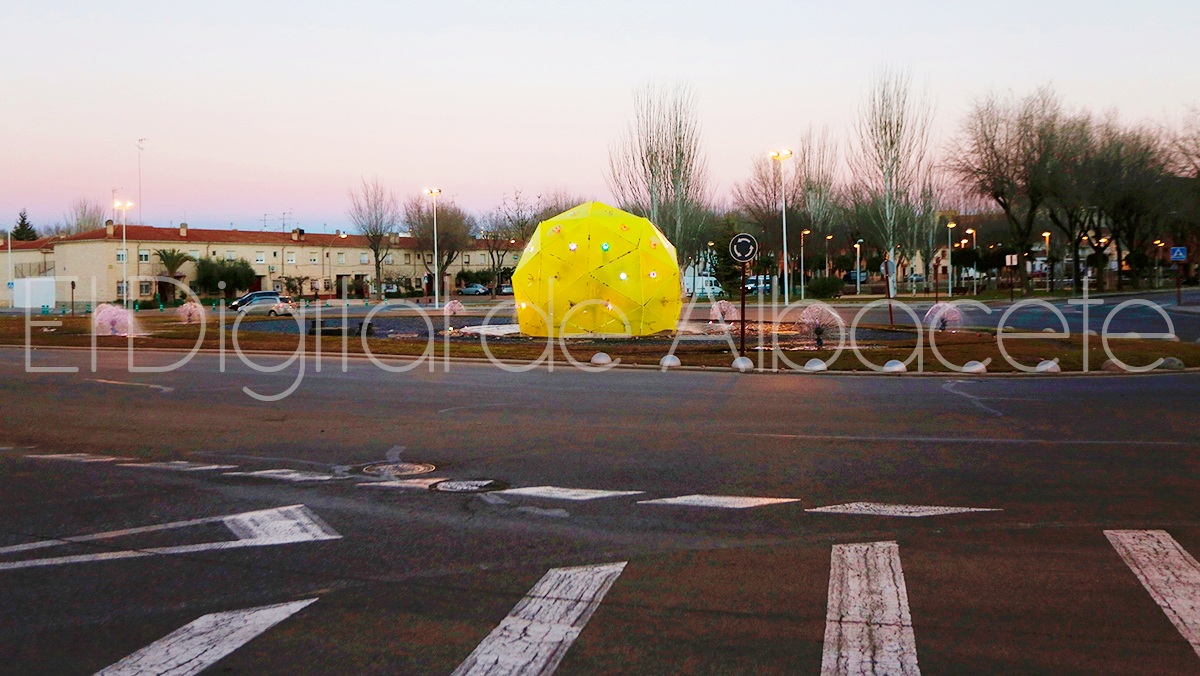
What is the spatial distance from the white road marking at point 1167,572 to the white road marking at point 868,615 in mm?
1207

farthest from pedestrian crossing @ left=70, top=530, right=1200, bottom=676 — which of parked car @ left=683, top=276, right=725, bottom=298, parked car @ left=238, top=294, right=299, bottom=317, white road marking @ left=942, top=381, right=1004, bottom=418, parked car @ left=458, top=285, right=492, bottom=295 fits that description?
parked car @ left=458, top=285, right=492, bottom=295

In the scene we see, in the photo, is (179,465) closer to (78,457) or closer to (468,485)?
(78,457)

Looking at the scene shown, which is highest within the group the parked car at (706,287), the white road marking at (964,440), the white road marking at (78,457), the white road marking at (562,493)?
the parked car at (706,287)

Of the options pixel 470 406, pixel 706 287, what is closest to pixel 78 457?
pixel 470 406

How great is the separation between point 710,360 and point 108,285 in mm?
66752

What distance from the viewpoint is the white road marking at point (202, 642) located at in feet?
13.9

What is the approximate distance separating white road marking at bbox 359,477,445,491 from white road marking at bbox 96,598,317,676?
9.74ft

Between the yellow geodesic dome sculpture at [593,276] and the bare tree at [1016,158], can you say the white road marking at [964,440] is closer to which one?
the yellow geodesic dome sculpture at [593,276]

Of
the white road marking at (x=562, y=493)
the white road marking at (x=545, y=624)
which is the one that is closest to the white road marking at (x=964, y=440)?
the white road marking at (x=562, y=493)

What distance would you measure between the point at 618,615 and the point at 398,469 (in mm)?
4457

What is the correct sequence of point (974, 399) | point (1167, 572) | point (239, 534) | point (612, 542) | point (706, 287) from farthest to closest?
point (706, 287)
point (974, 399)
point (239, 534)
point (612, 542)
point (1167, 572)

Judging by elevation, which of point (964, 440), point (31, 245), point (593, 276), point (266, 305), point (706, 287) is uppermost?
point (31, 245)

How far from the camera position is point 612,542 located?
6.24 m

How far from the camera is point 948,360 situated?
765 inches
